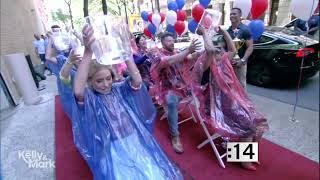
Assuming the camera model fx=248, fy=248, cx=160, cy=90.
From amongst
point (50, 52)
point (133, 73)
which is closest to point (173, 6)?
point (50, 52)

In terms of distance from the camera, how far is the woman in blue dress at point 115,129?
162 centimetres

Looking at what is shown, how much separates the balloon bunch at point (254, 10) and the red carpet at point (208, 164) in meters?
Answer: 1.27

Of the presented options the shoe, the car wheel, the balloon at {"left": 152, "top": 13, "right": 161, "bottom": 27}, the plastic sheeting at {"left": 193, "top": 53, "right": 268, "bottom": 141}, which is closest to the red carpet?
the shoe

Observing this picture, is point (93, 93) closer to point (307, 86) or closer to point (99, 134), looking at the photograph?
point (99, 134)

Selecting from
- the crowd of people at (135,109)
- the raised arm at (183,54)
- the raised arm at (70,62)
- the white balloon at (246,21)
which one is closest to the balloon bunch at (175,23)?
the white balloon at (246,21)

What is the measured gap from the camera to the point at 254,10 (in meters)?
3.02

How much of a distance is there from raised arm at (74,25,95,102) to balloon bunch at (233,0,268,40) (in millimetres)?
2140

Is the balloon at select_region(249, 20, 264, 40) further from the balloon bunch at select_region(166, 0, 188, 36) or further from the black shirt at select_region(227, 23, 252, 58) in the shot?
the balloon bunch at select_region(166, 0, 188, 36)

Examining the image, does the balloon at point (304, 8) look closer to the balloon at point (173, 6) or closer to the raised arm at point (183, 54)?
the raised arm at point (183, 54)

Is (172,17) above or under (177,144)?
above

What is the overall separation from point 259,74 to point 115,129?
12.2 ft

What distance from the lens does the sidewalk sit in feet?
8.22

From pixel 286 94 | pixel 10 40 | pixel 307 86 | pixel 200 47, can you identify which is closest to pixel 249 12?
pixel 200 47

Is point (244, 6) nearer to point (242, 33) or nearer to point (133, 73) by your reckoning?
point (242, 33)
